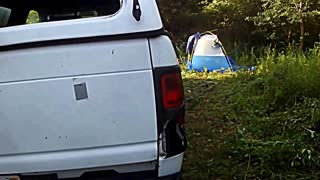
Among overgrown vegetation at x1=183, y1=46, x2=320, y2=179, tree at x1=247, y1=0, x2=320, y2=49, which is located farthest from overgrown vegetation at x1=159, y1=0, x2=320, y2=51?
overgrown vegetation at x1=183, y1=46, x2=320, y2=179

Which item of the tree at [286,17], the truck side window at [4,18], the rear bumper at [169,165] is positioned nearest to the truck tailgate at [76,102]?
the rear bumper at [169,165]

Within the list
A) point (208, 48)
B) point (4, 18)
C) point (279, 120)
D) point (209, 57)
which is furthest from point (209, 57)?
point (4, 18)

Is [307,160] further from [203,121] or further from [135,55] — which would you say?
[135,55]

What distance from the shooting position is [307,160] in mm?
4234

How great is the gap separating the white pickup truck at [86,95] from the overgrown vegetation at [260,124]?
1597 millimetres

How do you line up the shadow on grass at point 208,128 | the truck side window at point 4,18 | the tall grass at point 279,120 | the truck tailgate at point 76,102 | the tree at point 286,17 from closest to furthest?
the truck tailgate at point 76,102, the truck side window at point 4,18, the tall grass at point 279,120, the shadow on grass at point 208,128, the tree at point 286,17

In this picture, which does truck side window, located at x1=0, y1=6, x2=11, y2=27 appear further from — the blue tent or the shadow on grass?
the blue tent

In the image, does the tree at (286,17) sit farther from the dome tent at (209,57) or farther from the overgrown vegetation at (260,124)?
the overgrown vegetation at (260,124)

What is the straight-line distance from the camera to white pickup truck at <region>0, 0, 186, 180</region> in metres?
2.69

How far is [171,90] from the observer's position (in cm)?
282

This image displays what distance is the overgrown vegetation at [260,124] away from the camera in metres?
4.27

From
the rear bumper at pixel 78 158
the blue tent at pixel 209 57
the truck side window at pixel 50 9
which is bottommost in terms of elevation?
the blue tent at pixel 209 57

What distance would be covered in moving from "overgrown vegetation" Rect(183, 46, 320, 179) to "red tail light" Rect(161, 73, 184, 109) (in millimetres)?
1536

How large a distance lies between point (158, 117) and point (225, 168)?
1745 mm
